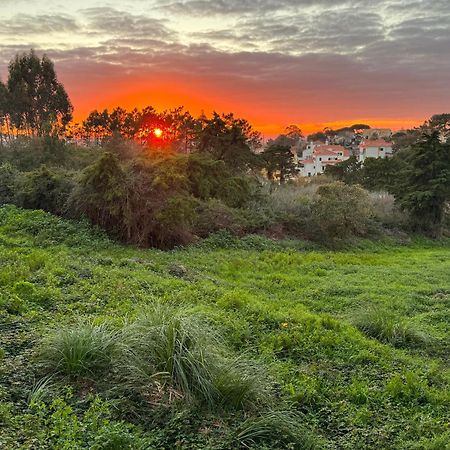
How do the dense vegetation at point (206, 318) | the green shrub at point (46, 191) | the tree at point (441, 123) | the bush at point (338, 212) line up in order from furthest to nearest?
the tree at point (441, 123) < the bush at point (338, 212) < the green shrub at point (46, 191) < the dense vegetation at point (206, 318)

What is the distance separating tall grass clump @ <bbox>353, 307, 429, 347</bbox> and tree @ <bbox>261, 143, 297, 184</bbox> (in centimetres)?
2469

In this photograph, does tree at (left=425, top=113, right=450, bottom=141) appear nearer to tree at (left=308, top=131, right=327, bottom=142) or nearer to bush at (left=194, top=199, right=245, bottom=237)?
bush at (left=194, top=199, right=245, bottom=237)

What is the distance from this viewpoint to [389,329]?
6867 mm

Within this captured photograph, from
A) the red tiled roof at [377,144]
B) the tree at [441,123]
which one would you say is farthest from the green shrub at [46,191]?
the red tiled roof at [377,144]

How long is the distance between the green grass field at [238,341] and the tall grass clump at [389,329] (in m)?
0.02

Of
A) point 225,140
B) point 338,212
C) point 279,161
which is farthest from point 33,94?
point 338,212

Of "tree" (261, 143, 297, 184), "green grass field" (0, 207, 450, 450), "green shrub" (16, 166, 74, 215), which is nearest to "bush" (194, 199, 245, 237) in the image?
"green grass field" (0, 207, 450, 450)

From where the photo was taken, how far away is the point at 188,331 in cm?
449

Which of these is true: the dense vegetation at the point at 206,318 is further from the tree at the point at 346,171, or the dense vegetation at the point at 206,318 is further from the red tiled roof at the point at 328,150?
the red tiled roof at the point at 328,150

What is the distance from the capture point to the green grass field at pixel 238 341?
11.7ft

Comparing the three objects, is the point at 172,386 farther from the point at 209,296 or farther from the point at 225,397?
the point at 209,296

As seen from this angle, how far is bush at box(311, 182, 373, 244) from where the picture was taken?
57.4ft

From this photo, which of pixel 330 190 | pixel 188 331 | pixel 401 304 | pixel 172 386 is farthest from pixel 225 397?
pixel 330 190

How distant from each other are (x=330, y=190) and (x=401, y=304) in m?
10.1
